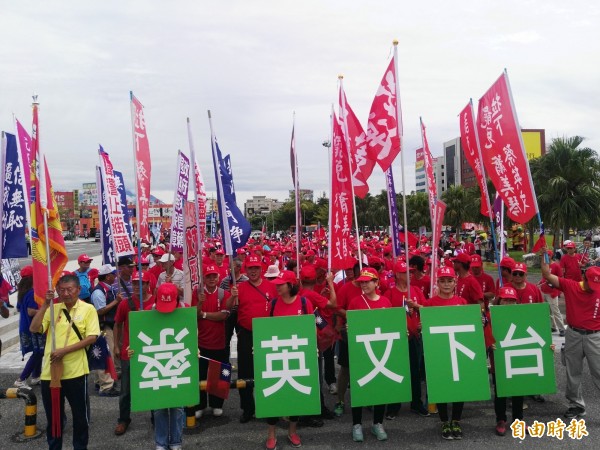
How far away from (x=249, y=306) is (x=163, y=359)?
1102mm

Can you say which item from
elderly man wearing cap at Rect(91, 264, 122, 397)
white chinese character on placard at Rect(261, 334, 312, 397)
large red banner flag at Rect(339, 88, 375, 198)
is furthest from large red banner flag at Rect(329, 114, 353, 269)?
elderly man wearing cap at Rect(91, 264, 122, 397)

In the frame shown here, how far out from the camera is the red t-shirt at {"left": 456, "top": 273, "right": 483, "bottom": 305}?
651 cm

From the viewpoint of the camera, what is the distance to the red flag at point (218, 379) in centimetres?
532

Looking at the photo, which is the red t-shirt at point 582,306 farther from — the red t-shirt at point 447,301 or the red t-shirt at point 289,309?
the red t-shirt at point 289,309

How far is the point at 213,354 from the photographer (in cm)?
561

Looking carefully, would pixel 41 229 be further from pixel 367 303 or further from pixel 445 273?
pixel 445 273

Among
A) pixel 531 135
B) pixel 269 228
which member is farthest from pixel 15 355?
pixel 531 135

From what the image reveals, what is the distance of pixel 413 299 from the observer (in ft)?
18.3

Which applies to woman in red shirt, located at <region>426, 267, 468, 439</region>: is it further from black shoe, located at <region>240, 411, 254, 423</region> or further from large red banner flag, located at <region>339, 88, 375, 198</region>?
large red banner flag, located at <region>339, 88, 375, 198</region>

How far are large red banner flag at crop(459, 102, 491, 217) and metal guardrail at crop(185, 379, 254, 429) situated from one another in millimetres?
4116

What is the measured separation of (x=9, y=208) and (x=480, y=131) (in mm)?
6231

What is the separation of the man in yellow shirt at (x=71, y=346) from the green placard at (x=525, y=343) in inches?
161

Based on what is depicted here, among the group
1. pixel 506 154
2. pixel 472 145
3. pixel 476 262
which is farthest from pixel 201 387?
pixel 472 145

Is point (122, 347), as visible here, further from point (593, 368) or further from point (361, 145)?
point (593, 368)
